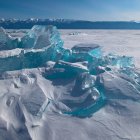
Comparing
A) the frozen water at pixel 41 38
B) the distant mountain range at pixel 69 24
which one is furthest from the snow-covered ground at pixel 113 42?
the distant mountain range at pixel 69 24

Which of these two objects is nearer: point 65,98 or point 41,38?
point 65,98

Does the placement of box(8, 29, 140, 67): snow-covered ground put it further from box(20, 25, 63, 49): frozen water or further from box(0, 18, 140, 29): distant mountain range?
box(0, 18, 140, 29): distant mountain range

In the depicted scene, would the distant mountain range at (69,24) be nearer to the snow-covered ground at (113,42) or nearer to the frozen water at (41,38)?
the snow-covered ground at (113,42)

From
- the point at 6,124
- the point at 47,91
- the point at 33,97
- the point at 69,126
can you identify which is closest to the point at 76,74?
the point at 47,91

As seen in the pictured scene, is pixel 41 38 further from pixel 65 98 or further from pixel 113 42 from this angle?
pixel 113 42

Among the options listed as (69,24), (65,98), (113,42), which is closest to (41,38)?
(65,98)

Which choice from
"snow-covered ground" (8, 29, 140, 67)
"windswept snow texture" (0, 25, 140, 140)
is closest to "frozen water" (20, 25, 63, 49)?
"windswept snow texture" (0, 25, 140, 140)

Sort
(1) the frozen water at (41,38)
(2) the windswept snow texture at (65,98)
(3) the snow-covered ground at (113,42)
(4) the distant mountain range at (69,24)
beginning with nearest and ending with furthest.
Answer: (2) the windswept snow texture at (65,98)
(1) the frozen water at (41,38)
(3) the snow-covered ground at (113,42)
(4) the distant mountain range at (69,24)
